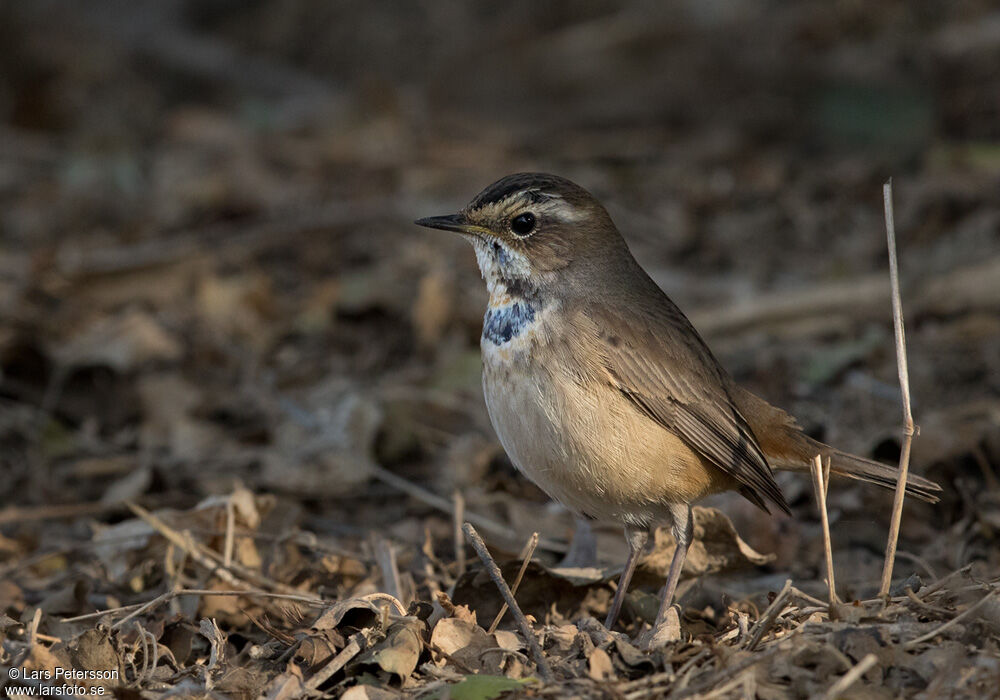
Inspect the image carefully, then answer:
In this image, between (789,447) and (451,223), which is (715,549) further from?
(451,223)

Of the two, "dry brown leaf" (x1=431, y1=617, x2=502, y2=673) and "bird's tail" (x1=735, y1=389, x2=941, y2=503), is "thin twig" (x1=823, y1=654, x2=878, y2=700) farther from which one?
"bird's tail" (x1=735, y1=389, x2=941, y2=503)

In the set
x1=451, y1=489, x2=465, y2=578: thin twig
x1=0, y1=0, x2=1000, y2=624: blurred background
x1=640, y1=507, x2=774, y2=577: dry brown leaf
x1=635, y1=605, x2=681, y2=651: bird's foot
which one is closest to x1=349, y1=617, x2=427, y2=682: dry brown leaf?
x1=635, y1=605, x2=681, y2=651: bird's foot

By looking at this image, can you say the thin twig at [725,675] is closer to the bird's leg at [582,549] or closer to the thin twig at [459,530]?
the bird's leg at [582,549]

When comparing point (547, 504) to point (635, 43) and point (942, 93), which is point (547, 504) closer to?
point (942, 93)

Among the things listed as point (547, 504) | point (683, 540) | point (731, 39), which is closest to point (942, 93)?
point (731, 39)

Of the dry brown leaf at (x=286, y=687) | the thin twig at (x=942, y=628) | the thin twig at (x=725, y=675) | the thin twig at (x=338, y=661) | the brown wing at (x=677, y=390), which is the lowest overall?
the dry brown leaf at (x=286, y=687)

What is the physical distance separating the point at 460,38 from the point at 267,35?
9.08 feet

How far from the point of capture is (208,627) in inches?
186

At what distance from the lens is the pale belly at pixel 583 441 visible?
520 centimetres

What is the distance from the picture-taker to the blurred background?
6.94m

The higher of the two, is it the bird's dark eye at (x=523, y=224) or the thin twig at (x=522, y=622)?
the bird's dark eye at (x=523, y=224)

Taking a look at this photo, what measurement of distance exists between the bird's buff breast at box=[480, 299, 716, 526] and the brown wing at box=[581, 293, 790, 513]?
0.09 meters

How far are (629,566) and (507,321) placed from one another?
4.34 feet

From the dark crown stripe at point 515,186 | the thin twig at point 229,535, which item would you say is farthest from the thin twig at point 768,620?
the thin twig at point 229,535
